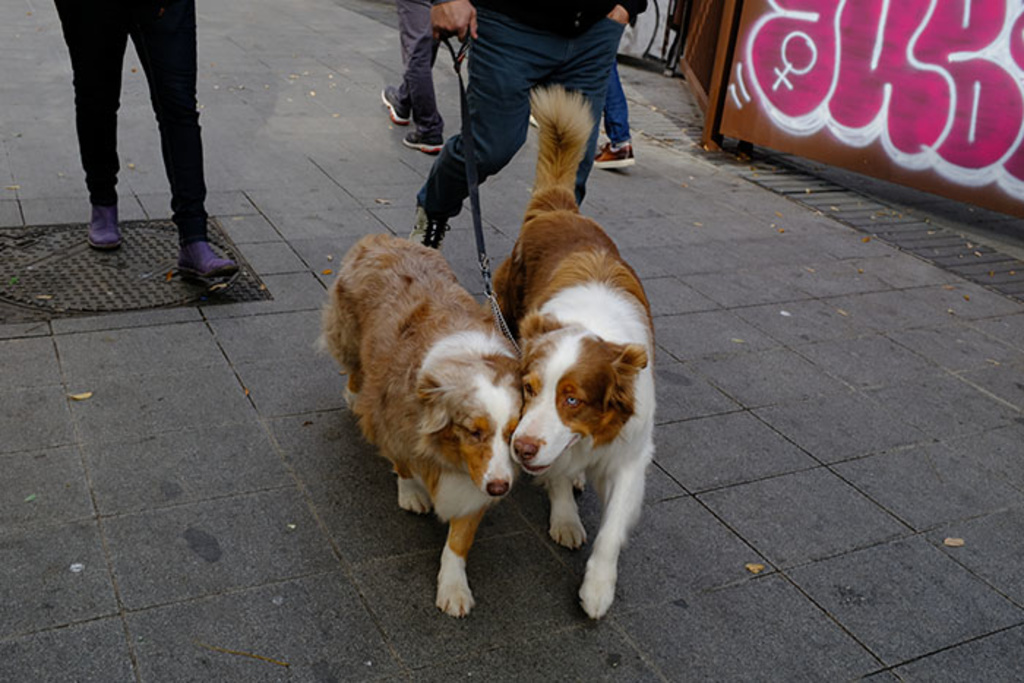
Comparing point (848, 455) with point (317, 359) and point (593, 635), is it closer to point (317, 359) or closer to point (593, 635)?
point (593, 635)

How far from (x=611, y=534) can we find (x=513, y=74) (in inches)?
92.7

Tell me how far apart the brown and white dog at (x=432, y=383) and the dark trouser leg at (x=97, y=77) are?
1.84 metres

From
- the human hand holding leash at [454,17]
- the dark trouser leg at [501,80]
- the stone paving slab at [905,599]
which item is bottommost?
the stone paving slab at [905,599]

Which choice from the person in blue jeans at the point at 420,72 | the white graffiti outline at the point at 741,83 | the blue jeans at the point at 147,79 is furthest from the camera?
the white graffiti outline at the point at 741,83

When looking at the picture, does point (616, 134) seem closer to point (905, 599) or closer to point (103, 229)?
point (103, 229)

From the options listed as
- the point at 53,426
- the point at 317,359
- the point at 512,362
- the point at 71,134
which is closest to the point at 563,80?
the point at 317,359

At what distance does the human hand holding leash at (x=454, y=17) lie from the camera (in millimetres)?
4170

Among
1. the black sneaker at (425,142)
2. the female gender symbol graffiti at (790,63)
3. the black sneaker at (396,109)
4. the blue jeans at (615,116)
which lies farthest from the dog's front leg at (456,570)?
the female gender symbol graffiti at (790,63)

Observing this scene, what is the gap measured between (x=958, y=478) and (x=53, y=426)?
3818 mm

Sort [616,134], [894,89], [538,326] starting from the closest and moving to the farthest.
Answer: [538,326], [894,89], [616,134]

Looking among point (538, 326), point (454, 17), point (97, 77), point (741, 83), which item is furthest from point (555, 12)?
point (741, 83)

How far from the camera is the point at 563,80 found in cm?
472

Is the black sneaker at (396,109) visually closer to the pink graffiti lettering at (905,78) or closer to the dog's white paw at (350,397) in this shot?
the pink graffiti lettering at (905,78)

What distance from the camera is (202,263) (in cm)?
493
